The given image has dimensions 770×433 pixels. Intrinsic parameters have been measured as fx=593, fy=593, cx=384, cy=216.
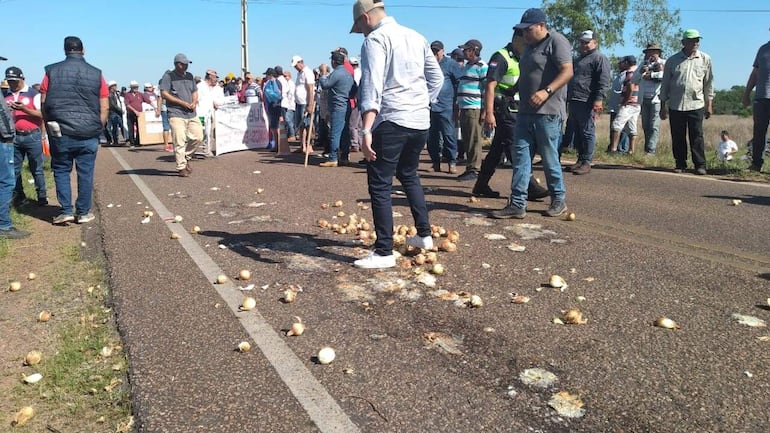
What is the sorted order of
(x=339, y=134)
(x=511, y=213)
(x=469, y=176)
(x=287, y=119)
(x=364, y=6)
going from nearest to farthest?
(x=364, y=6), (x=511, y=213), (x=469, y=176), (x=339, y=134), (x=287, y=119)

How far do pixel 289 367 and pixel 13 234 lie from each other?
4698 mm

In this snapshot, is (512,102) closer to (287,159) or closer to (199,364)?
(199,364)

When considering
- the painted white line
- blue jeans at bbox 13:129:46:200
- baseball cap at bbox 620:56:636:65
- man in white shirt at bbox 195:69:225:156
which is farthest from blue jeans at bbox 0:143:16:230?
baseball cap at bbox 620:56:636:65

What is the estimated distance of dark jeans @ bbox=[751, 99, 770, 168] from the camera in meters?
9.16

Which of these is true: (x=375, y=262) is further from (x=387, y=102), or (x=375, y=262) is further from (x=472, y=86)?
(x=472, y=86)

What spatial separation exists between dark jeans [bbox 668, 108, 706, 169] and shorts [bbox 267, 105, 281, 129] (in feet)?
29.7

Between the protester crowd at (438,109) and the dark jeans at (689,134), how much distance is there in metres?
0.02

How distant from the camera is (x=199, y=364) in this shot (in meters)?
3.15

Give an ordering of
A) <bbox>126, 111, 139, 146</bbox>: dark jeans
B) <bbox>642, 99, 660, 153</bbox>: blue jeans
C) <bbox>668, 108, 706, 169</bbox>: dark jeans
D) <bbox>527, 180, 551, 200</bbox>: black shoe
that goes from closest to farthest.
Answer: <bbox>527, 180, 551, 200</bbox>: black shoe, <bbox>668, 108, 706, 169</bbox>: dark jeans, <bbox>642, 99, 660, 153</bbox>: blue jeans, <bbox>126, 111, 139, 146</bbox>: dark jeans

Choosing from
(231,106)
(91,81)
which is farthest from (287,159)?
(91,81)

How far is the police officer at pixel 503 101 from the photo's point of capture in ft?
22.4

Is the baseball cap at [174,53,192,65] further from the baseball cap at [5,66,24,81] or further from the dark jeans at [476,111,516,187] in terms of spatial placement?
the dark jeans at [476,111,516,187]

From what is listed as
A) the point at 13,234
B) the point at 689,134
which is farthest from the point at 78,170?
the point at 689,134

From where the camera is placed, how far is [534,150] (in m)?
6.48
